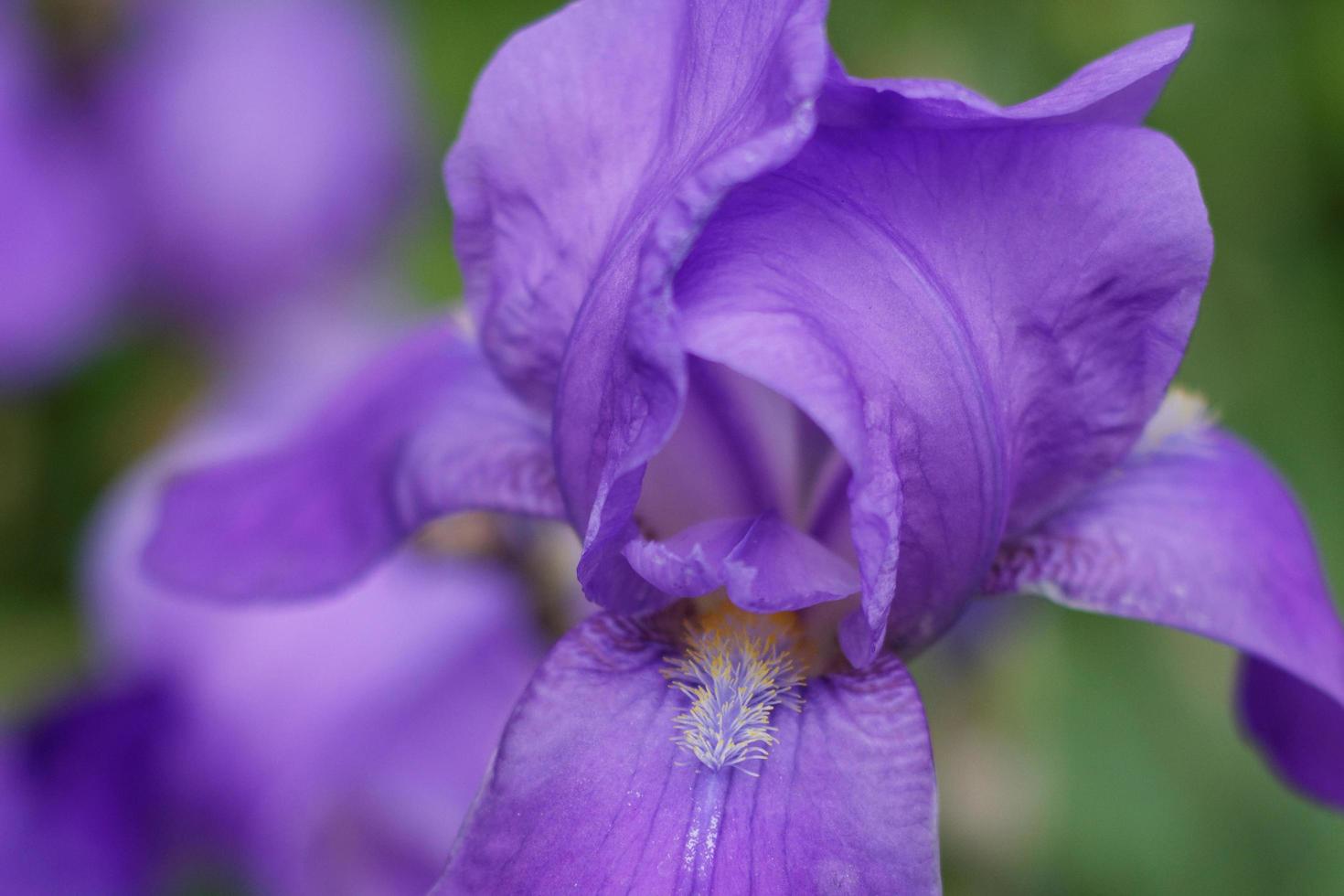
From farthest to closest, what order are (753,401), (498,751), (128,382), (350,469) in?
(128,382)
(350,469)
(753,401)
(498,751)

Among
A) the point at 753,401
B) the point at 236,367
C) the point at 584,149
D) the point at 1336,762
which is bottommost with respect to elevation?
the point at 236,367

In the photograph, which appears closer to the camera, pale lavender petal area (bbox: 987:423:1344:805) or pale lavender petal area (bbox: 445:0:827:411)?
pale lavender petal area (bbox: 445:0:827:411)

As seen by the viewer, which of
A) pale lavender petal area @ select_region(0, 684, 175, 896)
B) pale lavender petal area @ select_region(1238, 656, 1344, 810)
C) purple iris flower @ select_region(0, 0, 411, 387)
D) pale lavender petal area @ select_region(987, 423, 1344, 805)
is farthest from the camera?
purple iris flower @ select_region(0, 0, 411, 387)

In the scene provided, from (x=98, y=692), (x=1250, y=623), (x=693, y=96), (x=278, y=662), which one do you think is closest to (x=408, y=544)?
(x=278, y=662)

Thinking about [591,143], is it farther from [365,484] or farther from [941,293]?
[365,484]

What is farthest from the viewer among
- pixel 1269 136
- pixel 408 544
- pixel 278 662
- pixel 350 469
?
pixel 1269 136

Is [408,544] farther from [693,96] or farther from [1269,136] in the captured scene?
[1269,136]

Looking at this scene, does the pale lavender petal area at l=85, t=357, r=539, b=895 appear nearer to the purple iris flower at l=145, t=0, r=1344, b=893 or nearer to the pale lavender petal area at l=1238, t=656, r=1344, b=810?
the purple iris flower at l=145, t=0, r=1344, b=893

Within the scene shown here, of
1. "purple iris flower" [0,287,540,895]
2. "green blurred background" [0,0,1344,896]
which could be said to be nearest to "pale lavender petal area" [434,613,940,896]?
"purple iris flower" [0,287,540,895]
